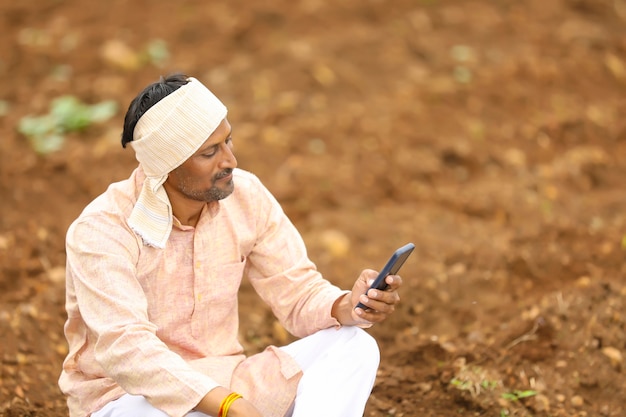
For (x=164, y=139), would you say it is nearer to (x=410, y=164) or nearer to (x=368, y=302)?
(x=368, y=302)

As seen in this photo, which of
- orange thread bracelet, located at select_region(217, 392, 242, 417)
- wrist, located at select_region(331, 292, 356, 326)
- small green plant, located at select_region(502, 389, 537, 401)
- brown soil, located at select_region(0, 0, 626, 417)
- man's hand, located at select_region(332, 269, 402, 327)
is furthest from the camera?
brown soil, located at select_region(0, 0, 626, 417)

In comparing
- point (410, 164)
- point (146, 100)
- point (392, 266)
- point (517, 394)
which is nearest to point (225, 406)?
point (392, 266)


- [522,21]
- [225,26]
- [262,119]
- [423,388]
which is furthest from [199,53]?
[423,388]

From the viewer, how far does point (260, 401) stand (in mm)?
3219

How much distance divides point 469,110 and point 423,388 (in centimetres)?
352

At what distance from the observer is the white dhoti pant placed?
10.1ft

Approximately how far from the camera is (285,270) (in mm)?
3453

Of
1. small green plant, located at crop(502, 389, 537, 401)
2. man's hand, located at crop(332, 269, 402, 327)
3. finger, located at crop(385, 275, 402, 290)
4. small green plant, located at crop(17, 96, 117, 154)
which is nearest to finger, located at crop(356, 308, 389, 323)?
man's hand, located at crop(332, 269, 402, 327)

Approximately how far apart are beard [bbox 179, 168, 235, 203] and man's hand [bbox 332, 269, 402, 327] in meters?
0.54

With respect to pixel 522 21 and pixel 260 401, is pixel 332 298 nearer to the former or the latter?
pixel 260 401

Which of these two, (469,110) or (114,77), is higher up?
(114,77)

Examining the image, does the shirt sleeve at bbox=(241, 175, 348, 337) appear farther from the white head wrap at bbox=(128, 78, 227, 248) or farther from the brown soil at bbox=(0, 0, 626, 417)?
the brown soil at bbox=(0, 0, 626, 417)

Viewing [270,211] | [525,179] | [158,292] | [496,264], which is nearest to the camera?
[158,292]

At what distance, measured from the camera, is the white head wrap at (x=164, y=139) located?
10.1 feet
